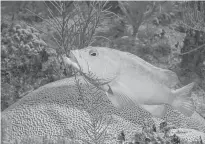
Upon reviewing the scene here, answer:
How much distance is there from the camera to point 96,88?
10.7ft

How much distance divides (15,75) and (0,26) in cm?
98

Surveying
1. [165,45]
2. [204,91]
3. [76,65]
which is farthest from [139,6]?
[76,65]

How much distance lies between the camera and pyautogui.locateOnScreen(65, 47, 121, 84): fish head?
2.59 metres

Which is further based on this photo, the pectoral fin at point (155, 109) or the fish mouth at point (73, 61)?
the pectoral fin at point (155, 109)

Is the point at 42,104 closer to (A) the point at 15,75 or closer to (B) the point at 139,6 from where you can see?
(A) the point at 15,75

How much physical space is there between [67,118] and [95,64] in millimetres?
1090

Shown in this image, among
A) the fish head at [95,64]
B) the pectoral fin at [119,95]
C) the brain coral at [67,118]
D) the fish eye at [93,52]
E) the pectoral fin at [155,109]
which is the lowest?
the brain coral at [67,118]

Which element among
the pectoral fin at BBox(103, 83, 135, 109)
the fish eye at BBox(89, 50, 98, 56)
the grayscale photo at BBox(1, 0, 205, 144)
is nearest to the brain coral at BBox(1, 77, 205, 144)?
the grayscale photo at BBox(1, 0, 205, 144)

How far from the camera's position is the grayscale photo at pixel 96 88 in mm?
2719

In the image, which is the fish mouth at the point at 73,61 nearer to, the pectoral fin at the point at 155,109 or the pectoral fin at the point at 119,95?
the pectoral fin at the point at 119,95

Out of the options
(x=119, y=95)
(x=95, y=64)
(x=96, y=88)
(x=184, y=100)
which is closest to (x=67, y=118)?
(x=96, y=88)

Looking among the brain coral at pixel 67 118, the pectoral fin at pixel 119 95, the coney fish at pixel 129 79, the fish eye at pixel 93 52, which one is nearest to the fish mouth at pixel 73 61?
the coney fish at pixel 129 79

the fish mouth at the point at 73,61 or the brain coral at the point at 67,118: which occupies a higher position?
the fish mouth at the point at 73,61

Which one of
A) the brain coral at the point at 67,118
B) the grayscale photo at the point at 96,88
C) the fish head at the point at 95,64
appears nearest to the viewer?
the fish head at the point at 95,64
